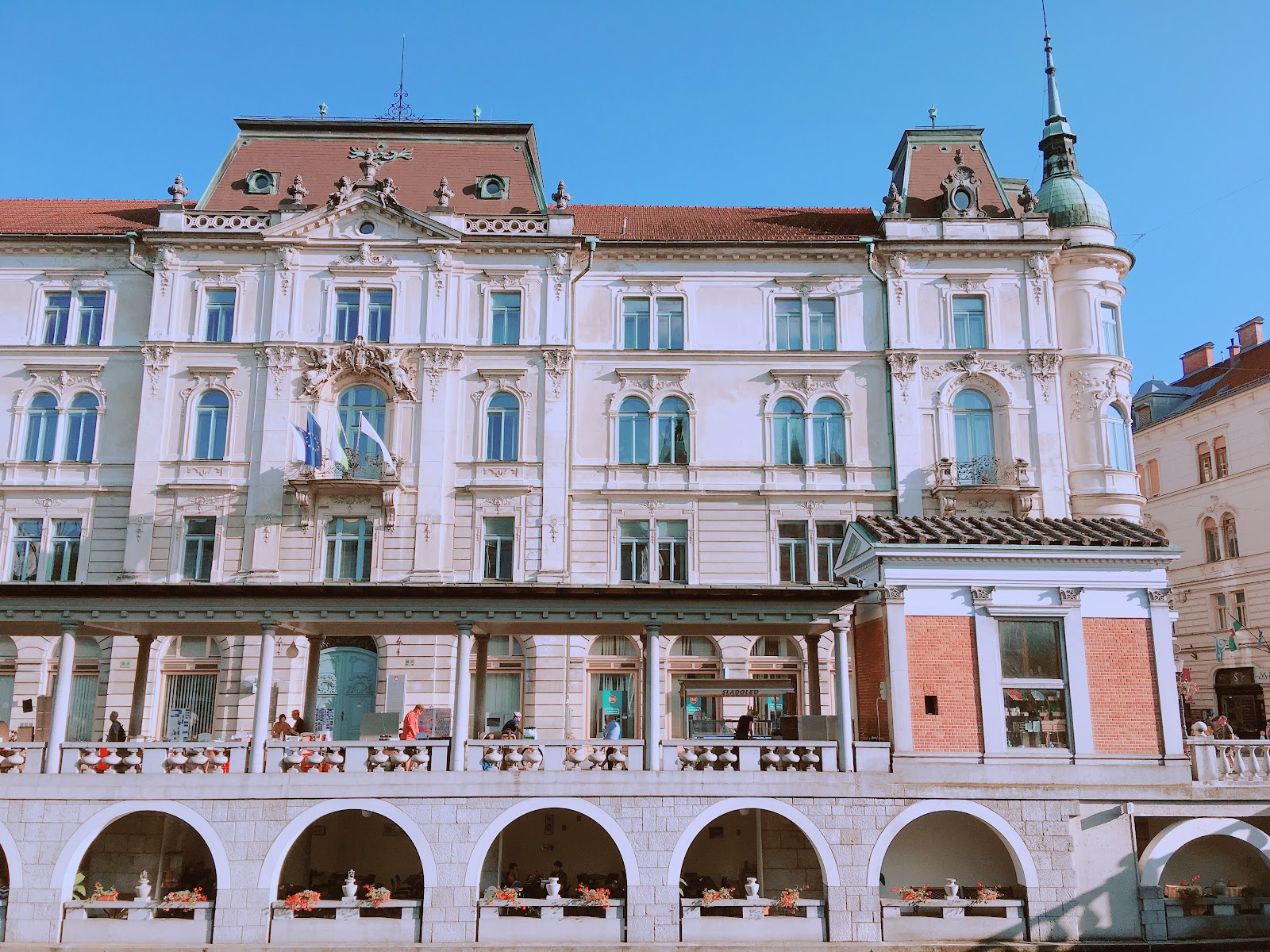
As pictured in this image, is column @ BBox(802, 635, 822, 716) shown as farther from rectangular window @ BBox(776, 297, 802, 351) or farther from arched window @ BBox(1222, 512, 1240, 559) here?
arched window @ BBox(1222, 512, 1240, 559)

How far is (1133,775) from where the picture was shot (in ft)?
73.9

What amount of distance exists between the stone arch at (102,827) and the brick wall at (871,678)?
1363 centimetres

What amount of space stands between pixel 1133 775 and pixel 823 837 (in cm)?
666

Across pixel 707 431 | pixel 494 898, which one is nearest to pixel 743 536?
pixel 707 431

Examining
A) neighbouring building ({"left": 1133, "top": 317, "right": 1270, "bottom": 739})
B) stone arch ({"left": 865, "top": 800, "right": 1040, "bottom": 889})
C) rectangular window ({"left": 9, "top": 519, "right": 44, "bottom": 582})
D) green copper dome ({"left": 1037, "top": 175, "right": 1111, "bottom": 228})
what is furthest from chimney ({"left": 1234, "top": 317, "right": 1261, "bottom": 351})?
rectangular window ({"left": 9, "top": 519, "right": 44, "bottom": 582})

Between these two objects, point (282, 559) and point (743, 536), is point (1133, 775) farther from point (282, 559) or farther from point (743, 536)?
point (282, 559)

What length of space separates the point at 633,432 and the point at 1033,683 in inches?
690

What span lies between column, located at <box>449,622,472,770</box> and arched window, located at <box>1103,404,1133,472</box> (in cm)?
2395

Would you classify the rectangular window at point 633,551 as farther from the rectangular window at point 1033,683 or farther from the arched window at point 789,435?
the rectangular window at point 1033,683

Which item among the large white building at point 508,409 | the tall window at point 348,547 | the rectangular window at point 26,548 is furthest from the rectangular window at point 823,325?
the rectangular window at point 26,548

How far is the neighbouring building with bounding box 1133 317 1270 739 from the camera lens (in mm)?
45750

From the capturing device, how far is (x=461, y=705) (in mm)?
23000

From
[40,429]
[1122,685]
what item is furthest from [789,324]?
[40,429]

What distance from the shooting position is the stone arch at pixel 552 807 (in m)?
21.6
